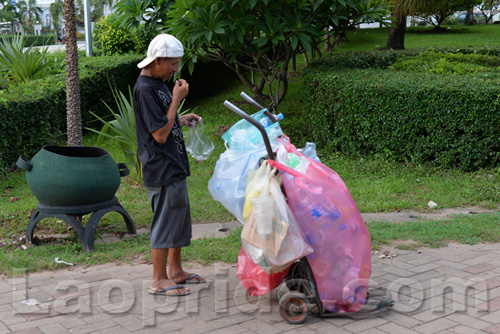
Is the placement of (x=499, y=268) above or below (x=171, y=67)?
below

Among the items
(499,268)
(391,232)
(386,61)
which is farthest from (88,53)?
(499,268)

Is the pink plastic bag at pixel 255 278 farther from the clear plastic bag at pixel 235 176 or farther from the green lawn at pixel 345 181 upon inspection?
the green lawn at pixel 345 181

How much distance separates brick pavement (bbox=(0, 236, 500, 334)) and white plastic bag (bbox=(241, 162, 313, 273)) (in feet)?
1.49

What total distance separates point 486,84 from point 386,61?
3468 mm

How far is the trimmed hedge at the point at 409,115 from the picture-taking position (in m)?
7.14

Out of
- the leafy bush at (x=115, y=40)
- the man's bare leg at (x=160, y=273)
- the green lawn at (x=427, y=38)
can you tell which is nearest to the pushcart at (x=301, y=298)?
the man's bare leg at (x=160, y=273)

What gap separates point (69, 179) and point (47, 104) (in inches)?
167

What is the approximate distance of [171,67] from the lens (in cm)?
384

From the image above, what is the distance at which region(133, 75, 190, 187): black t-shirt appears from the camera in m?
3.72

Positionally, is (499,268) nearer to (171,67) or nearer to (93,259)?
(171,67)

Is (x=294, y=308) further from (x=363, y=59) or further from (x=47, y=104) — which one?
(x=363, y=59)

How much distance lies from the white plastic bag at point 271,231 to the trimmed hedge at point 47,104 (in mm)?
5282

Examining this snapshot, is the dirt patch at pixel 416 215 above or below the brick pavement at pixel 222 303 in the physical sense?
above

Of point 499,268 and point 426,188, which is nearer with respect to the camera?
point 499,268
